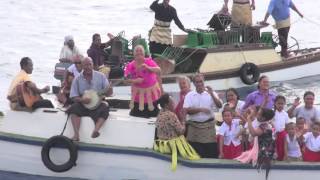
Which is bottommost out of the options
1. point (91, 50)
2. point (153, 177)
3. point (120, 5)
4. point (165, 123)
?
point (153, 177)

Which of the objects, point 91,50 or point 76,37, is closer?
point 91,50

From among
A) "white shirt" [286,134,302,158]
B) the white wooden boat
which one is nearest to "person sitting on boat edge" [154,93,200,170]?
the white wooden boat

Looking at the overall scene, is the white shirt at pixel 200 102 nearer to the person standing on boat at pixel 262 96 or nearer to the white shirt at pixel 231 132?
the white shirt at pixel 231 132

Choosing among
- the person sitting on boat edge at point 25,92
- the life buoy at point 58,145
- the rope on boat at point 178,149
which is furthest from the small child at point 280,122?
the person sitting on boat edge at point 25,92

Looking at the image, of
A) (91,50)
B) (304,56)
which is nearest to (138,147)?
(91,50)

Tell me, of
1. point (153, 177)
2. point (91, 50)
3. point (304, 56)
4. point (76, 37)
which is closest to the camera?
point (153, 177)

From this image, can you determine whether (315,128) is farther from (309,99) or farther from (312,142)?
(309,99)

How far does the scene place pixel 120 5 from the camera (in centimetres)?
3969

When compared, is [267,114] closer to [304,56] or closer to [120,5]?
A: [304,56]

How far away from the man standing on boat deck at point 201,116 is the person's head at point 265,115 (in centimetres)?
65

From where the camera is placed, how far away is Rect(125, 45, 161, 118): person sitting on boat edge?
11000 millimetres

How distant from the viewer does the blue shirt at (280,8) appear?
18.0m

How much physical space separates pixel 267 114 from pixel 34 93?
11.1 feet

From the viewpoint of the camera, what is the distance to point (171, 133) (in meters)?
10.3
